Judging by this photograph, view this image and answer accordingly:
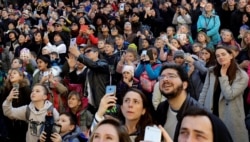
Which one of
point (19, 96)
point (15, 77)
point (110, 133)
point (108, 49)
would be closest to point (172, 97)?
point (110, 133)

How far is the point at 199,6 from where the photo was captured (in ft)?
36.4

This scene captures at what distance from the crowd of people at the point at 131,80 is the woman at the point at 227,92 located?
11mm

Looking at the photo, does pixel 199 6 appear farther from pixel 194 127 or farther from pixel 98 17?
pixel 194 127

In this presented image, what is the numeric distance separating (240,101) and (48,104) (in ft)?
7.39

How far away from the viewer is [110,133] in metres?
2.78

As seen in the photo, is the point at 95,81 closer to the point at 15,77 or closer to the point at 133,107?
the point at 15,77

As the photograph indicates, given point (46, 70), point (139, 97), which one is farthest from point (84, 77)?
point (139, 97)

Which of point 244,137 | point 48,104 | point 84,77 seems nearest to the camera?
point 244,137

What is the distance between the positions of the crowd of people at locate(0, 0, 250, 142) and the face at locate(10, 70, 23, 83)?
15 millimetres

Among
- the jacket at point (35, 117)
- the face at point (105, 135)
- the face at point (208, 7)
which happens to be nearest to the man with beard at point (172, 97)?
the face at point (105, 135)

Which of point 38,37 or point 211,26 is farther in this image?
point 38,37

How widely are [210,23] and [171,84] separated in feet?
20.8

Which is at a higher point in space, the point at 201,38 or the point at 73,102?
the point at 201,38

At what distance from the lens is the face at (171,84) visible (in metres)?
3.73
